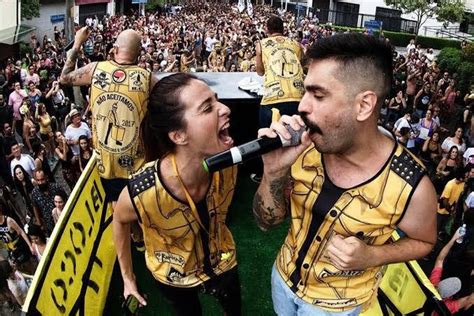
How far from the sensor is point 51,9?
→ 2441 centimetres

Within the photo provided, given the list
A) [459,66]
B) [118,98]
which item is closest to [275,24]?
[118,98]

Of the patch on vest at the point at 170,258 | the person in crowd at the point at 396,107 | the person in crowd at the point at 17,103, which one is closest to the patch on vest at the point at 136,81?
the patch on vest at the point at 170,258

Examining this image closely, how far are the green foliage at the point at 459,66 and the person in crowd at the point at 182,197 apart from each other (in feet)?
47.1

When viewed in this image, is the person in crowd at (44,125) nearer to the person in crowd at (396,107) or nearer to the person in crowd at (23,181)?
the person in crowd at (23,181)

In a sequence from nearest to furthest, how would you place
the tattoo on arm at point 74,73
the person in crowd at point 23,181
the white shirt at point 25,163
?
the tattoo on arm at point 74,73, the person in crowd at point 23,181, the white shirt at point 25,163

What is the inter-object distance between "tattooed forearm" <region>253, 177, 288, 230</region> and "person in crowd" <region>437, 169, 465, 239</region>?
4.75m

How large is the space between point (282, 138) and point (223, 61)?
13.7m

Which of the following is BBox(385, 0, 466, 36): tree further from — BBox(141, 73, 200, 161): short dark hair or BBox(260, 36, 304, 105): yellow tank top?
BBox(141, 73, 200, 161): short dark hair

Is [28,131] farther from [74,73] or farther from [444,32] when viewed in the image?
[444,32]

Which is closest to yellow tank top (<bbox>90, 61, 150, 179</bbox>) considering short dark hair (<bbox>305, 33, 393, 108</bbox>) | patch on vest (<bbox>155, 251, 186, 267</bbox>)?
patch on vest (<bbox>155, 251, 186, 267</bbox>)

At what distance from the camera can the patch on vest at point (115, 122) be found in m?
3.68

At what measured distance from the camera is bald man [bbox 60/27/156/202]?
3.67m

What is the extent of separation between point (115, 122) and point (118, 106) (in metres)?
0.13

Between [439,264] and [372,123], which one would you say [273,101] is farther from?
[372,123]
